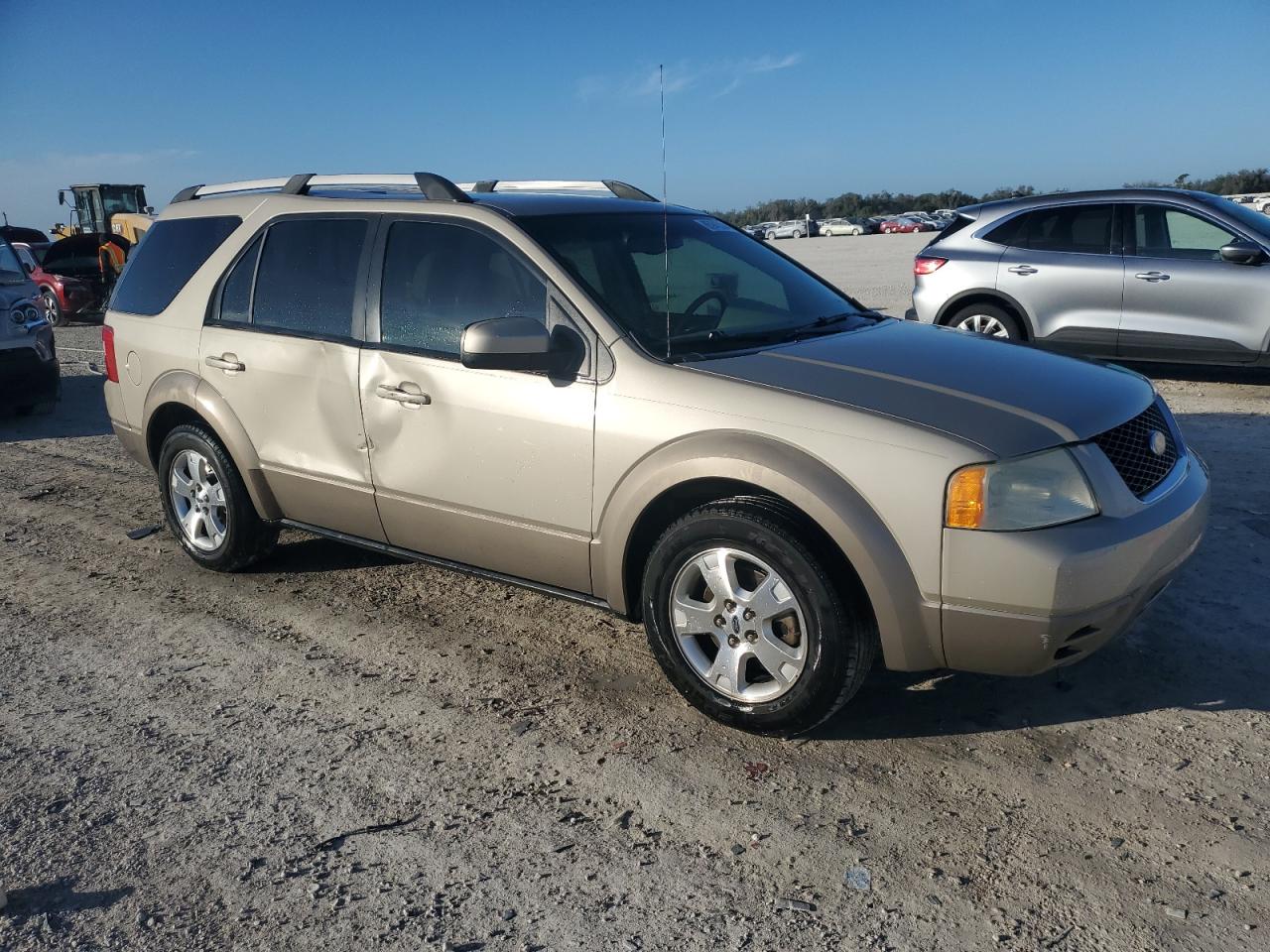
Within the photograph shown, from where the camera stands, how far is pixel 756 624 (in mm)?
3525

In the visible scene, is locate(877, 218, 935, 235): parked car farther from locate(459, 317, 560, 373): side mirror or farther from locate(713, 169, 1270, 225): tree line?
locate(459, 317, 560, 373): side mirror

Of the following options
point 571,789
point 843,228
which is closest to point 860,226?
point 843,228

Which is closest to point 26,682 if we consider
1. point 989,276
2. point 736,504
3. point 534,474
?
point 534,474

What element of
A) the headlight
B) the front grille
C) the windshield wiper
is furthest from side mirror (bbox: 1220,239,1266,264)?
the headlight

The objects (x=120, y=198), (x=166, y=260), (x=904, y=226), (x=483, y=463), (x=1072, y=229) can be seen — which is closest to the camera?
(x=483, y=463)

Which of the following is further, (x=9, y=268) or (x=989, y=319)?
(x=9, y=268)

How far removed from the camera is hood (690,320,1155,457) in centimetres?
329

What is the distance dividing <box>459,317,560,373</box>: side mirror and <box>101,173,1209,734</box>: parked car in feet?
0.04

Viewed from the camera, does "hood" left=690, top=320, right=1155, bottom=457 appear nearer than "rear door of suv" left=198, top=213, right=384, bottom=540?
Yes

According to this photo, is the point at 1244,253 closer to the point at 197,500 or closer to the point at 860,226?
the point at 197,500

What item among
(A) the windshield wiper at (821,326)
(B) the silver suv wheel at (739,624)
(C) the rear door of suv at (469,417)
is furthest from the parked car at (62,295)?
(B) the silver suv wheel at (739,624)

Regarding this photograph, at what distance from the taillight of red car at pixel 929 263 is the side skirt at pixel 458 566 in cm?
642

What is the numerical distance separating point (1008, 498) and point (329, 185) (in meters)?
3.47

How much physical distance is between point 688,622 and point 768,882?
3.31ft
